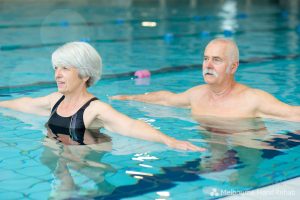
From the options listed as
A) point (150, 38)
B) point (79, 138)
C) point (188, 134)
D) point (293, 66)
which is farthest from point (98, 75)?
point (150, 38)

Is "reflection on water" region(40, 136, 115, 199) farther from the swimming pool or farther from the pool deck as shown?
the pool deck

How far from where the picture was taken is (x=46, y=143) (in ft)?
14.5

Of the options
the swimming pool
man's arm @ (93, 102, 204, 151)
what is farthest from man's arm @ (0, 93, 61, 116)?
man's arm @ (93, 102, 204, 151)

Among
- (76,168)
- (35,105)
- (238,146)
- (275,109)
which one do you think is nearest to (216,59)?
(275,109)

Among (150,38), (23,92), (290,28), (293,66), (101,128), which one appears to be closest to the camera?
(101,128)

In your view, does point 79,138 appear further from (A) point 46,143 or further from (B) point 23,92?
(B) point 23,92

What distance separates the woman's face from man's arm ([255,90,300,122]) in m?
1.35

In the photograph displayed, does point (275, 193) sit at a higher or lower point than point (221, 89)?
lower

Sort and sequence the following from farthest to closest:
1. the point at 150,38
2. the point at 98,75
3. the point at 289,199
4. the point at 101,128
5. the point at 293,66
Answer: the point at 150,38, the point at 293,66, the point at 101,128, the point at 98,75, the point at 289,199

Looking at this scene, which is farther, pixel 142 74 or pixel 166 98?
pixel 142 74

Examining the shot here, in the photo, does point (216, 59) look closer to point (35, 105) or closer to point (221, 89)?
point (221, 89)

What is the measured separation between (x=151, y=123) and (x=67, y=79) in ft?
4.15

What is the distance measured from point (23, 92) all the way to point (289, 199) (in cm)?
396

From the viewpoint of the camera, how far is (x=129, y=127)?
4039 millimetres
